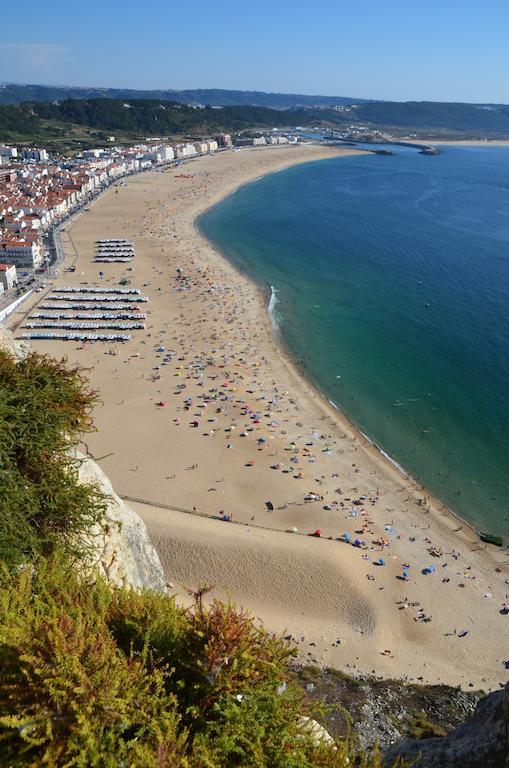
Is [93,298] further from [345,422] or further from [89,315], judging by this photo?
[345,422]

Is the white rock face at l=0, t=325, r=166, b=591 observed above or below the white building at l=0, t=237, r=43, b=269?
below

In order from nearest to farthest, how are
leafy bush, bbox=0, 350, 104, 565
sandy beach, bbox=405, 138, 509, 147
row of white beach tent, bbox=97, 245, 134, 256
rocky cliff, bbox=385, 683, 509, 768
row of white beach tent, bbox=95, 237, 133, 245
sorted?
rocky cliff, bbox=385, 683, 509, 768 → leafy bush, bbox=0, 350, 104, 565 → row of white beach tent, bbox=97, 245, 134, 256 → row of white beach tent, bbox=95, 237, 133, 245 → sandy beach, bbox=405, 138, 509, 147

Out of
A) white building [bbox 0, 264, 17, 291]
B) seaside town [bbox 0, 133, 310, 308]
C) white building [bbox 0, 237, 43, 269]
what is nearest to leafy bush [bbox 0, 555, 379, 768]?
seaside town [bbox 0, 133, 310, 308]

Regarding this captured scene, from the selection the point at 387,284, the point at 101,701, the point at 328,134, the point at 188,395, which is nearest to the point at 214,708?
the point at 101,701

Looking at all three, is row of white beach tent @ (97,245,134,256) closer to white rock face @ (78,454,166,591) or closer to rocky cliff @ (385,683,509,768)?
white rock face @ (78,454,166,591)

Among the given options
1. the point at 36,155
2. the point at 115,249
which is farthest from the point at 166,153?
the point at 115,249

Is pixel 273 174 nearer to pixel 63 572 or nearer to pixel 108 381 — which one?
pixel 108 381

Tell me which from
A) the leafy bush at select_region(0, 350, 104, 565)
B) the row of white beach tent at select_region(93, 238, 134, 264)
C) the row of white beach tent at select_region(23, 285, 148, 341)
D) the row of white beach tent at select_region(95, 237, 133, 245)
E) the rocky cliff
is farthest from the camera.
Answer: the row of white beach tent at select_region(95, 237, 133, 245)

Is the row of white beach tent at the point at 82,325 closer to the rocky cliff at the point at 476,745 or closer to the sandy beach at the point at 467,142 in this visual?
the rocky cliff at the point at 476,745

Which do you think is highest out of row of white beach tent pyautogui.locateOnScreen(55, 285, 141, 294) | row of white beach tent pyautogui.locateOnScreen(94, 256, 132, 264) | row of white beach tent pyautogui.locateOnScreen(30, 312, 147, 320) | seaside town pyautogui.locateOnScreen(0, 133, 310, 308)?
seaside town pyautogui.locateOnScreen(0, 133, 310, 308)
